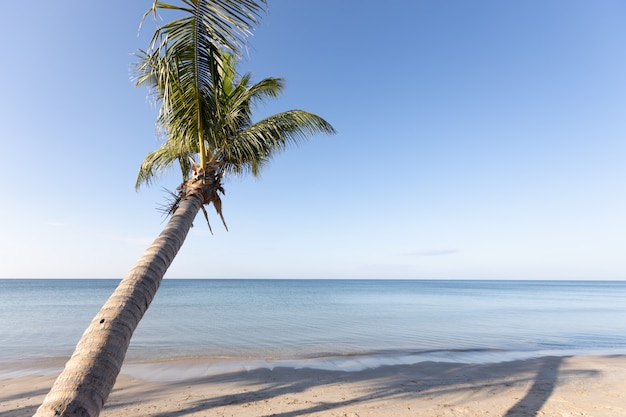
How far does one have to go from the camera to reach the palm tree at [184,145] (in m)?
2.62

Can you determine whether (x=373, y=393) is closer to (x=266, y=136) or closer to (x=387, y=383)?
(x=387, y=383)

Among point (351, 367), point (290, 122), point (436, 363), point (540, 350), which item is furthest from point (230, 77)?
point (540, 350)

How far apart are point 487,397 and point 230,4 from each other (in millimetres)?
8703

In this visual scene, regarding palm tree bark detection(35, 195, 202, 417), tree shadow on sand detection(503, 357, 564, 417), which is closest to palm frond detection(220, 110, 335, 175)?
palm tree bark detection(35, 195, 202, 417)

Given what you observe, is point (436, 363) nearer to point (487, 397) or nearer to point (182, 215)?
point (487, 397)

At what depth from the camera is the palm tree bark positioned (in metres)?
2.38

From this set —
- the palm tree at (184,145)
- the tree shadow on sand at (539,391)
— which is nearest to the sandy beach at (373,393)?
the tree shadow on sand at (539,391)

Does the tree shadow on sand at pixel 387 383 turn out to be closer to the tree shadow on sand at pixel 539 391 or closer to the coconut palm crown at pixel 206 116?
the tree shadow on sand at pixel 539 391

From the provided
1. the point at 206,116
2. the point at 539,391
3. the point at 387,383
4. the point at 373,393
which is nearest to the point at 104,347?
the point at 206,116

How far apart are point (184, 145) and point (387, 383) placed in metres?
7.31

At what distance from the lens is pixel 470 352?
12805 mm

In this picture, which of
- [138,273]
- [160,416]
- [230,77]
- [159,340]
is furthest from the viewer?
[159,340]

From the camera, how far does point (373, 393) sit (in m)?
7.75

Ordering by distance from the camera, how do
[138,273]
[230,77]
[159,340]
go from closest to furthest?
1. [138,273]
2. [230,77]
3. [159,340]
